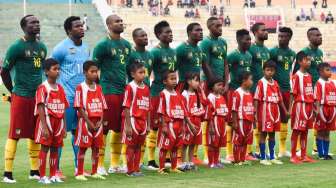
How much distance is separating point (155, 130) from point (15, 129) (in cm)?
267

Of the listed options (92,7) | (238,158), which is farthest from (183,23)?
(238,158)

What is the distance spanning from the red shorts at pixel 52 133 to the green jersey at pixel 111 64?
1329mm

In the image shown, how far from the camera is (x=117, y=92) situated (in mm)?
14109

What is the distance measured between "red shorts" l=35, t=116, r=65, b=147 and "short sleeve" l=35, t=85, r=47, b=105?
24 centimetres

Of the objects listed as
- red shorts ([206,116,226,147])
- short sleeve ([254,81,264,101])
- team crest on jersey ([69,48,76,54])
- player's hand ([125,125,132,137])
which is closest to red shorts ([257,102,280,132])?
short sleeve ([254,81,264,101])

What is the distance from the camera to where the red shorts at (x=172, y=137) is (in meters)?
14.1

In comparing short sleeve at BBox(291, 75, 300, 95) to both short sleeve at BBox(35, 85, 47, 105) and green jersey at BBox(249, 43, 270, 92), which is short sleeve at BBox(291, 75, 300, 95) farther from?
short sleeve at BBox(35, 85, 47, 105)

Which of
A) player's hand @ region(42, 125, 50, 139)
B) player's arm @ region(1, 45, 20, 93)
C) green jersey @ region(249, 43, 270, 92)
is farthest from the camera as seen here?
green jersey @ region(249, 43, 270, 92)

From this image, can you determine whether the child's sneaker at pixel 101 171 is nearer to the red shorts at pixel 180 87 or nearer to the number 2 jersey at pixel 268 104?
the red shorts at pixel 180 87

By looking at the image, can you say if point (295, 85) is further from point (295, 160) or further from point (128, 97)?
point (128, 97)

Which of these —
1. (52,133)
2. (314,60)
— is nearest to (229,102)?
(314,60)

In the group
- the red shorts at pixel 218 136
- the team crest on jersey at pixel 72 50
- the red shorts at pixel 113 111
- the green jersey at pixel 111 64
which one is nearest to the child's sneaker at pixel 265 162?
the red shorts at pixel 218 136

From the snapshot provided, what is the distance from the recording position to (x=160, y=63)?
49.0 feet

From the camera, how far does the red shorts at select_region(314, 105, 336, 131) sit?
16.0 meters
